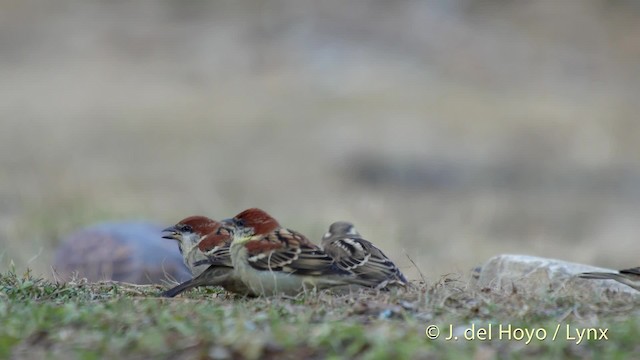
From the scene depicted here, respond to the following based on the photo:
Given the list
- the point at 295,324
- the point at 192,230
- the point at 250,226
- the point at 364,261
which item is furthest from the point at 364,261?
the point at 295,324

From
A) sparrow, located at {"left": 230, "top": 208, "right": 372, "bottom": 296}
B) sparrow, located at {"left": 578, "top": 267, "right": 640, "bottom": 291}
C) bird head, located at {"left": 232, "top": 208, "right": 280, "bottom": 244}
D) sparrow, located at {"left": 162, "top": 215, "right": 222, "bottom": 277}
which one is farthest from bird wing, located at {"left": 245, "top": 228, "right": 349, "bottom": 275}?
sparrow, located at {"left": 578, "top": 267, "right": 640, "bottom": 291}

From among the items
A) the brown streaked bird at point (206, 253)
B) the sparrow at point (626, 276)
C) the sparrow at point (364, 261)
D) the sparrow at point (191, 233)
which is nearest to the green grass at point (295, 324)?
the brown streaked bird at point (206, 253)

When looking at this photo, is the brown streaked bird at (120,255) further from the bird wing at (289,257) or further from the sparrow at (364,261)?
the bird wing at (289,257)

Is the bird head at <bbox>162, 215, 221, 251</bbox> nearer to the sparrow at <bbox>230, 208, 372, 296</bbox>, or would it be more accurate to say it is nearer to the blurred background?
the sparrow at <bbox>230, 208, 372, 296</bbox>

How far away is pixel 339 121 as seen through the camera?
25.8m

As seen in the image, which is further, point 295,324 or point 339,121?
point 339,121

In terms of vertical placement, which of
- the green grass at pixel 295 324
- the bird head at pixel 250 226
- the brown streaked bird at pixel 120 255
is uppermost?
the bird head at pixel 250 226

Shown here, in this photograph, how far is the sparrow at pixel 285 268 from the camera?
7762 millimetres

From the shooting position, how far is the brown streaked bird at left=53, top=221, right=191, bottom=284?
1126 cm

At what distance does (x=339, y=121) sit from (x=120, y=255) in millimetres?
14374

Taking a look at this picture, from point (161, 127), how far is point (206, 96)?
10.7ft

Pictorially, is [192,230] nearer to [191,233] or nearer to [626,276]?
[191,233]

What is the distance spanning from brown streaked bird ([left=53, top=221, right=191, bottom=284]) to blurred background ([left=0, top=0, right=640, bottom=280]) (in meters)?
0.46

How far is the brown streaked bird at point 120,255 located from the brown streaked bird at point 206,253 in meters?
1.50
